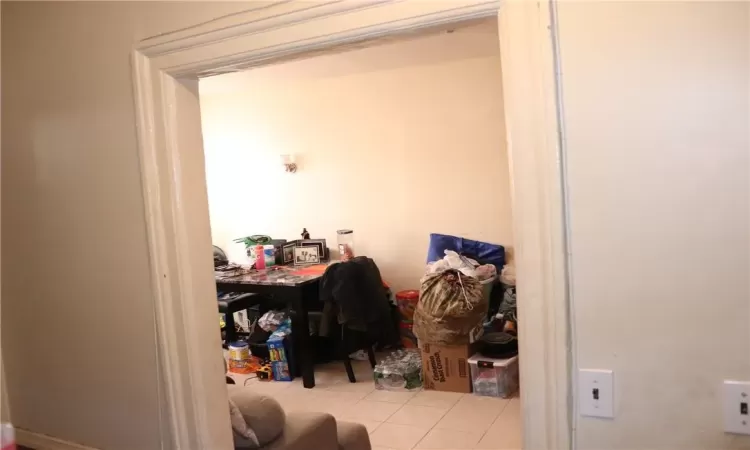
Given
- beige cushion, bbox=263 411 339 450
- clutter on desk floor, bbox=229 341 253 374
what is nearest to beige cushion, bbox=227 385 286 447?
beige cushion, bbox=263 411 339 450

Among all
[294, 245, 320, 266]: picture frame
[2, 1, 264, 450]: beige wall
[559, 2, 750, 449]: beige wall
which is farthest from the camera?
[294, 245, 320, 266]: picture frame

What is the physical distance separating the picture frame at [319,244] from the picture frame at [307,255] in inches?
0.7

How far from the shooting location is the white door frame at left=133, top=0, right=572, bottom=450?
45.4 inches

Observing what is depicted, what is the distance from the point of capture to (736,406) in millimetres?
1056

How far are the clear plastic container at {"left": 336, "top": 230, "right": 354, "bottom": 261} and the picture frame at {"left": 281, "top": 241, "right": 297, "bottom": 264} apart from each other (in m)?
0.39

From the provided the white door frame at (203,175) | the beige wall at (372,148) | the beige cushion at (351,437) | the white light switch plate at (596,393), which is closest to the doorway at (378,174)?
the beige wall at (372,148)

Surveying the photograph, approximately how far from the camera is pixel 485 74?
14.8 feet

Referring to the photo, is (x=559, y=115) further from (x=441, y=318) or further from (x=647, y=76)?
(x=441, y=318)

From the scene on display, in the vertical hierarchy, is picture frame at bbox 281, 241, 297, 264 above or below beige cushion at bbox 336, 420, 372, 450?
above

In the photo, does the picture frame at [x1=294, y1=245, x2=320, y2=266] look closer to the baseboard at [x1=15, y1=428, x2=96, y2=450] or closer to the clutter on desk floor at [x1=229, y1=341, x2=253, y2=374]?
the clutter on desk floor at [x1=229, y1=341, x2=253, y2=374]

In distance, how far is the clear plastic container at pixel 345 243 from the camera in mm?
5020

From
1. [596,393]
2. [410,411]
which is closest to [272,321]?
[410,411]

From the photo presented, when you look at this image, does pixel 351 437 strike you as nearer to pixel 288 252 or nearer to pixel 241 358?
pixel 241 358

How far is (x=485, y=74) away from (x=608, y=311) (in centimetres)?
363
